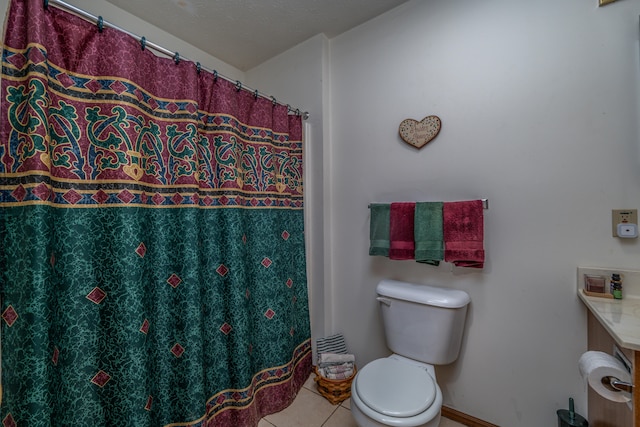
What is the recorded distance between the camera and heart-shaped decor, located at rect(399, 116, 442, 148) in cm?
145

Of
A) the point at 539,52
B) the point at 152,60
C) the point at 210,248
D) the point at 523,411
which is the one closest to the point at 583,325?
the point at 523,411

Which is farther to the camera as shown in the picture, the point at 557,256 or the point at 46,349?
the point at 557,256

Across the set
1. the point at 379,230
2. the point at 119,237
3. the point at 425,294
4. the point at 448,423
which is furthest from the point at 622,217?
the point at 119,237

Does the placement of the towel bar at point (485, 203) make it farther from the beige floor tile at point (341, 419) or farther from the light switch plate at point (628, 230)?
the beige floor tile at point (341, 419)

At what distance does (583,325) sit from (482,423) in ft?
2.31

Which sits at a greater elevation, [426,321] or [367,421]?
[426,321]

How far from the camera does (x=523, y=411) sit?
4.09 feet

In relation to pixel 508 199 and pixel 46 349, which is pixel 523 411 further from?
pixel 46 349

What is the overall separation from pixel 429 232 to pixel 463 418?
1013 millimetres

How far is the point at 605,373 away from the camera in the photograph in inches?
31.4

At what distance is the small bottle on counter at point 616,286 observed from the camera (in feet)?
3.36

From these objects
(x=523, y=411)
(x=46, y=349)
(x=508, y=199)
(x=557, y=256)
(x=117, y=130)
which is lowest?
(x=523, y=411)

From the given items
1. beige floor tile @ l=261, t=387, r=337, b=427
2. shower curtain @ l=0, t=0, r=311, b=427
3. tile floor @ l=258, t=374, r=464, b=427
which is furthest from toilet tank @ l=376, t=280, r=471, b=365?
shower curtain @ l=0, t=0, r=311, b=427

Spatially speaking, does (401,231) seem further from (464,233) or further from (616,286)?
(616,286)
